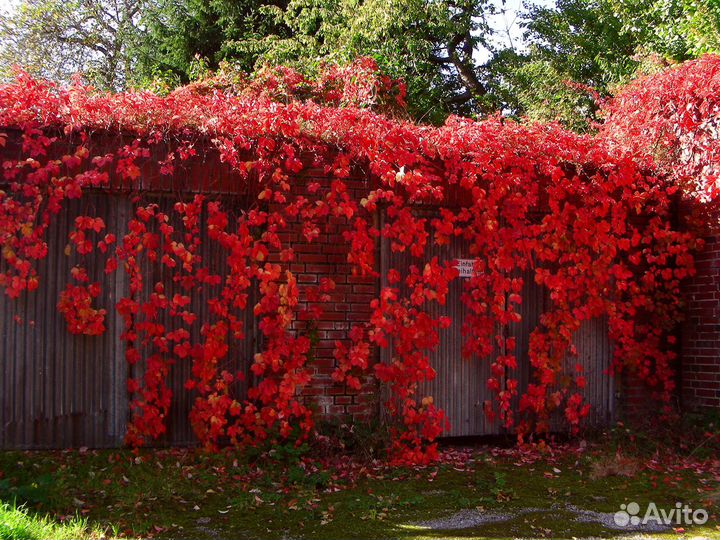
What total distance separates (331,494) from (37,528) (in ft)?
6.17

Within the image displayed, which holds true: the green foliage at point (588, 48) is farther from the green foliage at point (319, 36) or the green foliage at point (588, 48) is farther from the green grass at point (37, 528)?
the green grass at point (37, 528)

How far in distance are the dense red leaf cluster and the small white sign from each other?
0.30 ft

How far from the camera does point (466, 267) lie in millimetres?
6422

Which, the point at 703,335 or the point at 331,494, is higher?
the point at 703,335

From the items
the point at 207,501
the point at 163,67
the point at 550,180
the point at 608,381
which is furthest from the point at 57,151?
the point at 163,67

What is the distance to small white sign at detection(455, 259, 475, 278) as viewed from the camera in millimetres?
6402

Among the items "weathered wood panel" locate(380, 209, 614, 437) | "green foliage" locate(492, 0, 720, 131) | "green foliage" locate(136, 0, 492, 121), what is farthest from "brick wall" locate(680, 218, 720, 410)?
"green foliage" locate(136, 0, 492, 121)

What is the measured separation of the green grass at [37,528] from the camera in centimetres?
357

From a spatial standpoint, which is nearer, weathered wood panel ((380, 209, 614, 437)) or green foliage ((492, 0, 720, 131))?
weathered wood panel ((380, 209, 614, 437))

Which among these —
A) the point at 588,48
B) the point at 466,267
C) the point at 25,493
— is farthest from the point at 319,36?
the point at 25,493

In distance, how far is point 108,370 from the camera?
5.58m

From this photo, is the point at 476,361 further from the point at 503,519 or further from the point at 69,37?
the point at 69,37

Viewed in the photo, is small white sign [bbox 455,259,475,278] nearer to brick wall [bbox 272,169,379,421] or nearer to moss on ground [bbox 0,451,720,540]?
brick wall [bbox 272,169,379,421]

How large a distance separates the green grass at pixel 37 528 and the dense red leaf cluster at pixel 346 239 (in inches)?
58.9
